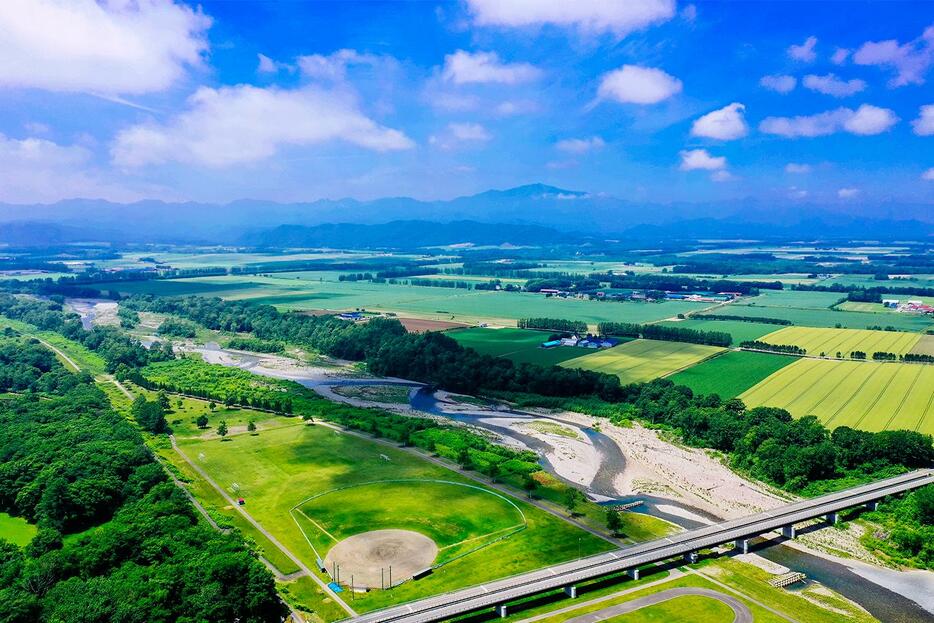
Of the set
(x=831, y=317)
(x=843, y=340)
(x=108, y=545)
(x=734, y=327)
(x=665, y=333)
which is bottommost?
(x=108, y=545)

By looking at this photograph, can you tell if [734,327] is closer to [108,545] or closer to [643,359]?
[643,359]

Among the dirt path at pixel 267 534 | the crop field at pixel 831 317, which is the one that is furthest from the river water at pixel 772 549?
the crop field at pixel 831 317

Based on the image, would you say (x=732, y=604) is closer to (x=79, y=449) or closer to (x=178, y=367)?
(x=79, y=449)

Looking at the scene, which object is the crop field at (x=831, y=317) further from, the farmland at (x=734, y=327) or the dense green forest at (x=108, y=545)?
the dense green forest at (x=108, y=545)

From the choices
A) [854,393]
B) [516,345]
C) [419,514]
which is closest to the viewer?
[419,514]

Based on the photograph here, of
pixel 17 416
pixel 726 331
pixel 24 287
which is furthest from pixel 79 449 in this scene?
pixel 24 287

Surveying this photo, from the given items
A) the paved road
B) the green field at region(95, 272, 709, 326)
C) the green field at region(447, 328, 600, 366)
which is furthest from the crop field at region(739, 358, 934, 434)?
the green field at region(95, 272, 709, 326)

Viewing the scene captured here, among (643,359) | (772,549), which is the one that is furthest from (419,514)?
(643,359)
